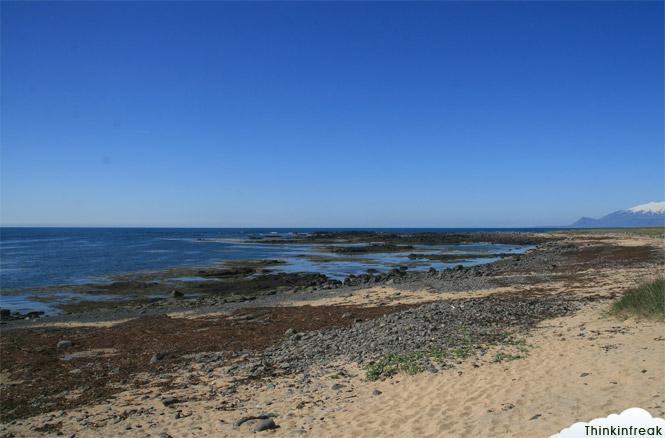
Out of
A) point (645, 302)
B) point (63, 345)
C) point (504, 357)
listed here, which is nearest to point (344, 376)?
point (504, 357)

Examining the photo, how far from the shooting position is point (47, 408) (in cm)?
982

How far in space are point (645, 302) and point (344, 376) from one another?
8.81 meters

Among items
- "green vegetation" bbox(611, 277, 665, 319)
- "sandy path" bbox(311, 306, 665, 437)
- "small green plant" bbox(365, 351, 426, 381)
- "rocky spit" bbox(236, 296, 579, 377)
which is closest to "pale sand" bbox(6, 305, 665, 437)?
"sandy path" bbox(311, 306, 665, 437)

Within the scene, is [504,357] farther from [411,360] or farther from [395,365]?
[395,365]

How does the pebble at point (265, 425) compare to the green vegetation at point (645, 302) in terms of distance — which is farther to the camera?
the green vegetation at point (645, 302)

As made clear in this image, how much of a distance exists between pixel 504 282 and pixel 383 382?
17.7m

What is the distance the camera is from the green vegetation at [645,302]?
1203 cm

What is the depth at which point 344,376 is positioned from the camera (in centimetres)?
988

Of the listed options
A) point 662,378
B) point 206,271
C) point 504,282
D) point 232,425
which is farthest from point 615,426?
point 206,271

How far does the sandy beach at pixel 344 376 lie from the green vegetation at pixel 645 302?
0.32 m

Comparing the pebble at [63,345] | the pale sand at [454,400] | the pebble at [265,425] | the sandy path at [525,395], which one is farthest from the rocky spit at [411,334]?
the pebble at [63,345]

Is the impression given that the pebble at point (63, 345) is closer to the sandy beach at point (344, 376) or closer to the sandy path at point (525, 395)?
the sandy beach at point (344, 376)

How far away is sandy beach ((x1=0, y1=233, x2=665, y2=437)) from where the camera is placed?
7.30 metres

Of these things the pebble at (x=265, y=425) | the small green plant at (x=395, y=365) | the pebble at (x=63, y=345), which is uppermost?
the small green plant at (x=395, y=365)
